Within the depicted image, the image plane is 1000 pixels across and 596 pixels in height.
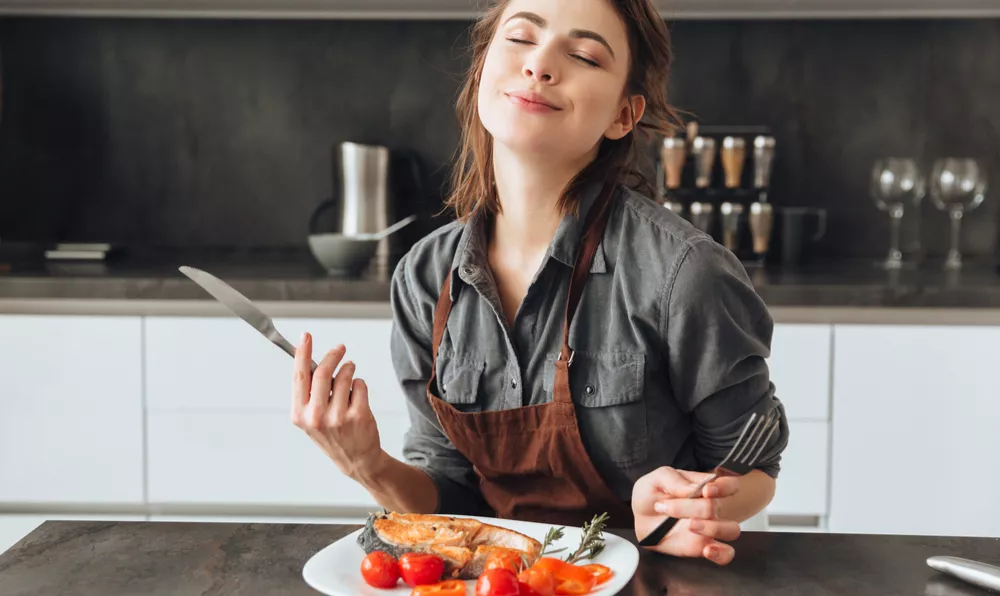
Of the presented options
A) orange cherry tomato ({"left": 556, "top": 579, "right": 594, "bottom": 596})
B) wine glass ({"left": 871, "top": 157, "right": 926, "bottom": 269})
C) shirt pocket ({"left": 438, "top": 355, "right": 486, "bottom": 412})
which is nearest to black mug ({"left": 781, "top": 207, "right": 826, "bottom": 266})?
wine glass ({"left": 871, "top": 157, "right": 926, "bottom": 269})

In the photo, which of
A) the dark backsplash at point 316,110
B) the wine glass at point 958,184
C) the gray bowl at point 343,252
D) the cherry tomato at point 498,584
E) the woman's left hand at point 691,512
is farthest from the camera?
the dark backsplash at point 316,110

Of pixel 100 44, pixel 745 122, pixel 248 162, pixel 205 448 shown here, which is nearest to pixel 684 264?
pixel 205 448

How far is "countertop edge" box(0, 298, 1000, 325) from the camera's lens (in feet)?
6.43

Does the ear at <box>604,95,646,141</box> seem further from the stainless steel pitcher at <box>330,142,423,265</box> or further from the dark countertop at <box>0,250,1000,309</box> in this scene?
the stainless steel pitcher at <box>330,142,423,265</box>

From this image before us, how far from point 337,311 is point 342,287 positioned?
5 centimetres

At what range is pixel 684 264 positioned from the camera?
3.59 feet

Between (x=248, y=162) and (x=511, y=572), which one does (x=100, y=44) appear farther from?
(x=511, y=572)

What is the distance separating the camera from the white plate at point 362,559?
2.47 ft

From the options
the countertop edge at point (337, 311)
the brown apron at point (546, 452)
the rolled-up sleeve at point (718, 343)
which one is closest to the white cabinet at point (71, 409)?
the countertop edge at point (337, 311)

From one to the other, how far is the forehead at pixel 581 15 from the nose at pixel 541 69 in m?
0.05

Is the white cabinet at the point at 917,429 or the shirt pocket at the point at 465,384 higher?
the shirt pocket at the point at 465,384

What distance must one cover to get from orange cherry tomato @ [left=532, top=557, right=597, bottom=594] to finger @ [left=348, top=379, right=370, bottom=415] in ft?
0.79

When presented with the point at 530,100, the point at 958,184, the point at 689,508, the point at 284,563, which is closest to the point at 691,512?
the point at 689,508

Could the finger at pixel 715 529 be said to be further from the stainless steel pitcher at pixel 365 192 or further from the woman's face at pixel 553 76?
the stainless steel pitcher at pixel 365 192
